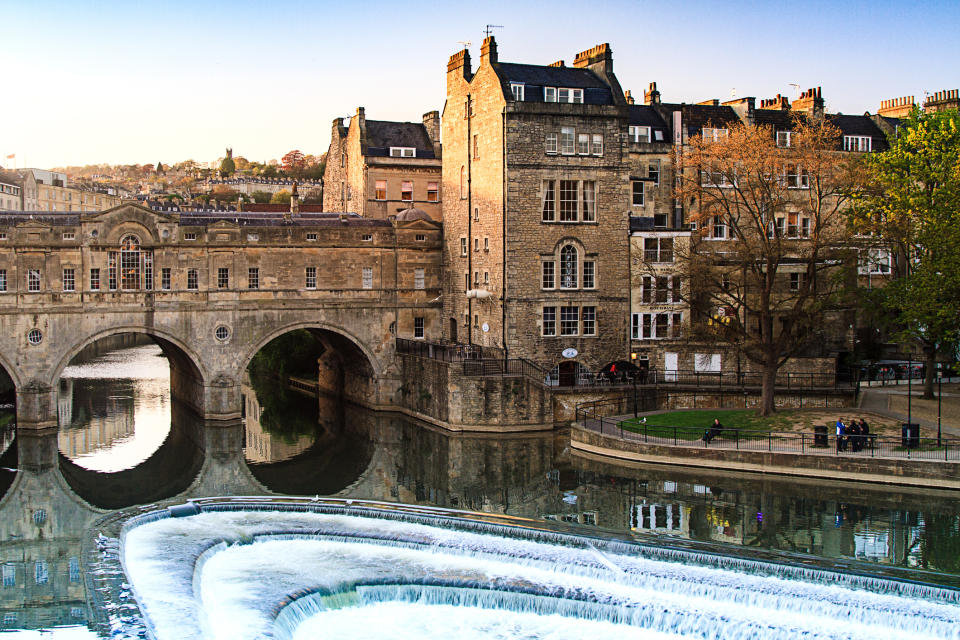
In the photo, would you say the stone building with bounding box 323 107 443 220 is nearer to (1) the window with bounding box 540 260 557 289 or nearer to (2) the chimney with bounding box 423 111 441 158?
(2) the chimney with bounding box 423 111 441 158

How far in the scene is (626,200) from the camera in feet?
154

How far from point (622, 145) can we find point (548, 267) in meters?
6.61

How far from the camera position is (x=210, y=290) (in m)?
46.7

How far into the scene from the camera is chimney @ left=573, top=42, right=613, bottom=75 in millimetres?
49969

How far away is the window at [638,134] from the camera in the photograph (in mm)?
51000

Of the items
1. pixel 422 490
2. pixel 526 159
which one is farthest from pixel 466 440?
pixel 526 159

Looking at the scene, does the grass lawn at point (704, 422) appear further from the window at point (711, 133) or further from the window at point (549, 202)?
the window at point (711, 133)

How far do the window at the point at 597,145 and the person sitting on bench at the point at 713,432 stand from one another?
1496 centimetres

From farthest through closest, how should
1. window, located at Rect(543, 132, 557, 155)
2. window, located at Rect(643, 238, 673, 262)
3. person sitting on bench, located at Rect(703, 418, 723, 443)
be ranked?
window, located at Rect(643, 238, 673, 262), window, located at Rect(543, 132, 557, 155), person sitting on bench, located at Rect(703, 418, 723, 443)

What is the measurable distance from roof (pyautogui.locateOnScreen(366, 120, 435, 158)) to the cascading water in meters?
34.3

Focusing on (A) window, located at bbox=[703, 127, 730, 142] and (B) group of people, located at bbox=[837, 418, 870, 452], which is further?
(A) window, located at bbox=[703, 127, 730, 142]

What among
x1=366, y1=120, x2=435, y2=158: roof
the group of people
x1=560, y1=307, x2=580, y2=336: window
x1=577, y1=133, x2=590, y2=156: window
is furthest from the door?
x1=366, y1=120, x2=435, y2=158: roof

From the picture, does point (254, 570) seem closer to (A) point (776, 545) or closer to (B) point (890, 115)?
(A) point (776, 545)

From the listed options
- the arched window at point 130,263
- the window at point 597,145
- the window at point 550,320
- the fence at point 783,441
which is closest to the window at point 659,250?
the window at point 597,145
